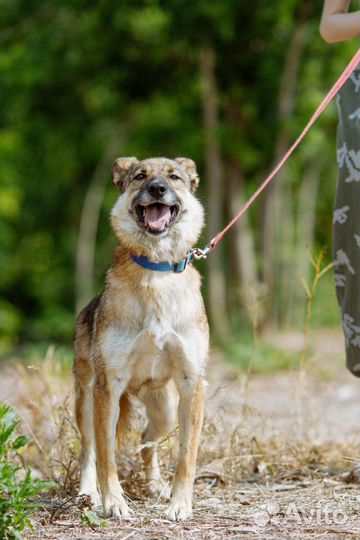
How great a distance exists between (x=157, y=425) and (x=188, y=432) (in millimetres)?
617

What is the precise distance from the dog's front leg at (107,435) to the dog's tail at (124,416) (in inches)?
16.8

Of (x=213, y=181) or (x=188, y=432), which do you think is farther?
(x=213, y=181)

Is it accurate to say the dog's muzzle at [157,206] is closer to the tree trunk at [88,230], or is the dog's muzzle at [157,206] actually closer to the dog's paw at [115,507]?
the dog's paw at [115,507]

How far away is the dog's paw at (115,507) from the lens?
4785 mm

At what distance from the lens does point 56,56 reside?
1562 centimetres

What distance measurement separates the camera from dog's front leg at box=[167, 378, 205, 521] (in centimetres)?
489

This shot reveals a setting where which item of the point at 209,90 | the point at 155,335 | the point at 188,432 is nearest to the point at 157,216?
the point at 155,335

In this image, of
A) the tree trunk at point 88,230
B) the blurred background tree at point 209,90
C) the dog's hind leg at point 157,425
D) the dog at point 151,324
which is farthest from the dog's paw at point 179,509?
the tree trunk at point 88,230

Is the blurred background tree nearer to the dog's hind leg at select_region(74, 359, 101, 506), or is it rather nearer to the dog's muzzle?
the dog's hind leg at select_region(74, 359, 101, 506)

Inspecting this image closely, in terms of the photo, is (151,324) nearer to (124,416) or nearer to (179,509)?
(124,416)

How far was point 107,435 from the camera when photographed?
15.9 ft

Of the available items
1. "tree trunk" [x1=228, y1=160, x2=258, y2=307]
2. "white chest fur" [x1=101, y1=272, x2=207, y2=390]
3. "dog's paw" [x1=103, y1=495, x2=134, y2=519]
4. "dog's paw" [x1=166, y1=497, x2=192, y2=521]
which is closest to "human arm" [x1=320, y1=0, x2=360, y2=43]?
"white chest fur" [x1=101, y1=272, x2=207, y2=390]

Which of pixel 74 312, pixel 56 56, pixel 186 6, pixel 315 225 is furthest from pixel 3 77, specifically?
pixel 315 225

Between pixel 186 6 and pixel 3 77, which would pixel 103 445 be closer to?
pixel 186 6
